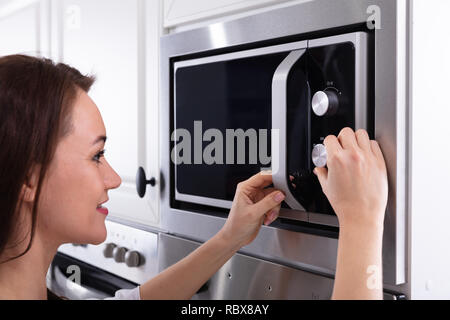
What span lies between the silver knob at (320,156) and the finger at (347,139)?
0.03m

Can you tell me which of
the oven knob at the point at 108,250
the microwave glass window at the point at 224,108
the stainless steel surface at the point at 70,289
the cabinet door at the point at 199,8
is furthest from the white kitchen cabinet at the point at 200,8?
the stainless steel surface at the point at 70,289

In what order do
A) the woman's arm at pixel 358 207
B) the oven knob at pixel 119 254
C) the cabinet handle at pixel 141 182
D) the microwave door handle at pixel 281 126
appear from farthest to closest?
the oven knob at pixel 119 254 → the cabinet handle at pixel 141 182 → the microwave door handle at pixel 281 126 → the woman's arm at pixel 358 207

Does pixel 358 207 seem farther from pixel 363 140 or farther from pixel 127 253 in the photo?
pixel 127 253

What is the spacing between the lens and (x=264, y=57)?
0.77 meters

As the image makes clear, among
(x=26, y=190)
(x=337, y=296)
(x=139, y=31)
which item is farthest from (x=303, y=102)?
(x=139, y=31)

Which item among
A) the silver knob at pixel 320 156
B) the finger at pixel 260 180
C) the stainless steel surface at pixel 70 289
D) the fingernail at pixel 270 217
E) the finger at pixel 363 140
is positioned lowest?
the stainless steel surface at pixel 70 289

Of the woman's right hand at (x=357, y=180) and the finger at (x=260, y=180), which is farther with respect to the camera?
the finger at (x=260, y=180)

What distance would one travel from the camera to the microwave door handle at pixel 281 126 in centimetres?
68

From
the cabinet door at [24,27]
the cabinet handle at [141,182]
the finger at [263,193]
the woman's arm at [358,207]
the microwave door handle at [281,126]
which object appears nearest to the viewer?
the woman's arm at [358,207]

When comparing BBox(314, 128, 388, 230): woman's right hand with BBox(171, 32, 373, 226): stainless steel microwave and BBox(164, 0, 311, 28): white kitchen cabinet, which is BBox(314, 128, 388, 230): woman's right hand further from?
BBox(164, 0, 311, 28): white kitchen cabinet

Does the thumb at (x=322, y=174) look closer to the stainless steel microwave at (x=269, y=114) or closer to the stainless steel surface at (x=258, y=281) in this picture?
the stainless steel microwave at (x=269, y=114)

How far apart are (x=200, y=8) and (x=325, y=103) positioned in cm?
40

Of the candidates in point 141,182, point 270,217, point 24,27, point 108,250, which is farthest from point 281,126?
point 24,27
